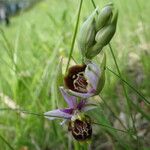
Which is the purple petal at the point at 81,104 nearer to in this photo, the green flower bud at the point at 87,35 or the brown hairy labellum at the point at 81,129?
the brown hairy labellum at the point at 81,129

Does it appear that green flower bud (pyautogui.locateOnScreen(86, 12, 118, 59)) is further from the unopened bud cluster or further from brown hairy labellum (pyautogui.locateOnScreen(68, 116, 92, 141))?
brown hairy labellum (pyautogui.locateOnScreen(68, 116, 92, 141))

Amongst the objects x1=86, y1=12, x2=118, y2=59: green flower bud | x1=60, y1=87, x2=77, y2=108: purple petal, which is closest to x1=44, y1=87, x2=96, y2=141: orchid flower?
x1=60, y1=87, x2=77, y2=108: purple petal

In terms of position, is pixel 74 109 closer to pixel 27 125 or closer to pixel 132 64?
pixel 27 125

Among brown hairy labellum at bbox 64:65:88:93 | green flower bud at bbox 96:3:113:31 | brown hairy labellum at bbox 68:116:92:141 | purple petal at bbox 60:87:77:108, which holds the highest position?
green flower bud at bbox 96:3:113:31

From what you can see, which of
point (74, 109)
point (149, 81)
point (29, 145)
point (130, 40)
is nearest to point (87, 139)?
point (74, 109)

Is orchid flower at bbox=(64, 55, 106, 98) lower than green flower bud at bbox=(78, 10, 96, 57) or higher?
lower

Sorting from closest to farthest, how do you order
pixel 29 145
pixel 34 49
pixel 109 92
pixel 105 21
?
1. pixel 105 21
2. pixel 29 145
3. pixel 109 92
4. pixel 34 49

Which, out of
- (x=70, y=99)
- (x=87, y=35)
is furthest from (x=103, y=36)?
(x=70, y=99)
